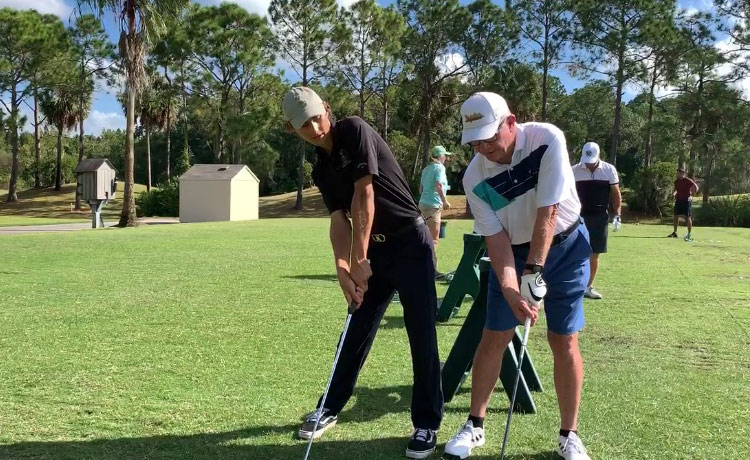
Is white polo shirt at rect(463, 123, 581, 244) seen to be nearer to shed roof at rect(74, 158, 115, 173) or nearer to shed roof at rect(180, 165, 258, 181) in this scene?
shed roof at rect(74, 158, 115, 173)

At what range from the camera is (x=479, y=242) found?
5.64m

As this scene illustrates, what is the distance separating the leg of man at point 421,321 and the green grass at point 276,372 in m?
0.27

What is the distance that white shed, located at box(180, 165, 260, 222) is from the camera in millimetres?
31812

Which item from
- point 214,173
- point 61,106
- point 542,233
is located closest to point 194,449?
point 542,233

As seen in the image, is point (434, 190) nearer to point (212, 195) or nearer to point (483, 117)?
point (483, 117)

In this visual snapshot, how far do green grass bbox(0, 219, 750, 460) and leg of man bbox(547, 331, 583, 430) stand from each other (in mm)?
255

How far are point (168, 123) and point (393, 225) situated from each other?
4485 cm

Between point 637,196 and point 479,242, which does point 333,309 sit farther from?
point 637,196

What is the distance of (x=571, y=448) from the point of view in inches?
119

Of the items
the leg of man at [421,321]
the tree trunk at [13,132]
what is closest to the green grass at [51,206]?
the tree trunk at [13,132]

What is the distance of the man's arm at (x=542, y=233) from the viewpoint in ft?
9.53

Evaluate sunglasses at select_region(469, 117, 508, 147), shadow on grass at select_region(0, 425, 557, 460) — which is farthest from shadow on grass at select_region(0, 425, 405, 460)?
sunglasses at select_region(469, 117, 508, 147)

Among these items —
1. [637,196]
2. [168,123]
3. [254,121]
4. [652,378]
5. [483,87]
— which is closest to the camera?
[652,378]

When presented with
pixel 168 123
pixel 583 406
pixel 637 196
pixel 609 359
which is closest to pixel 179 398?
pixel 583 406
